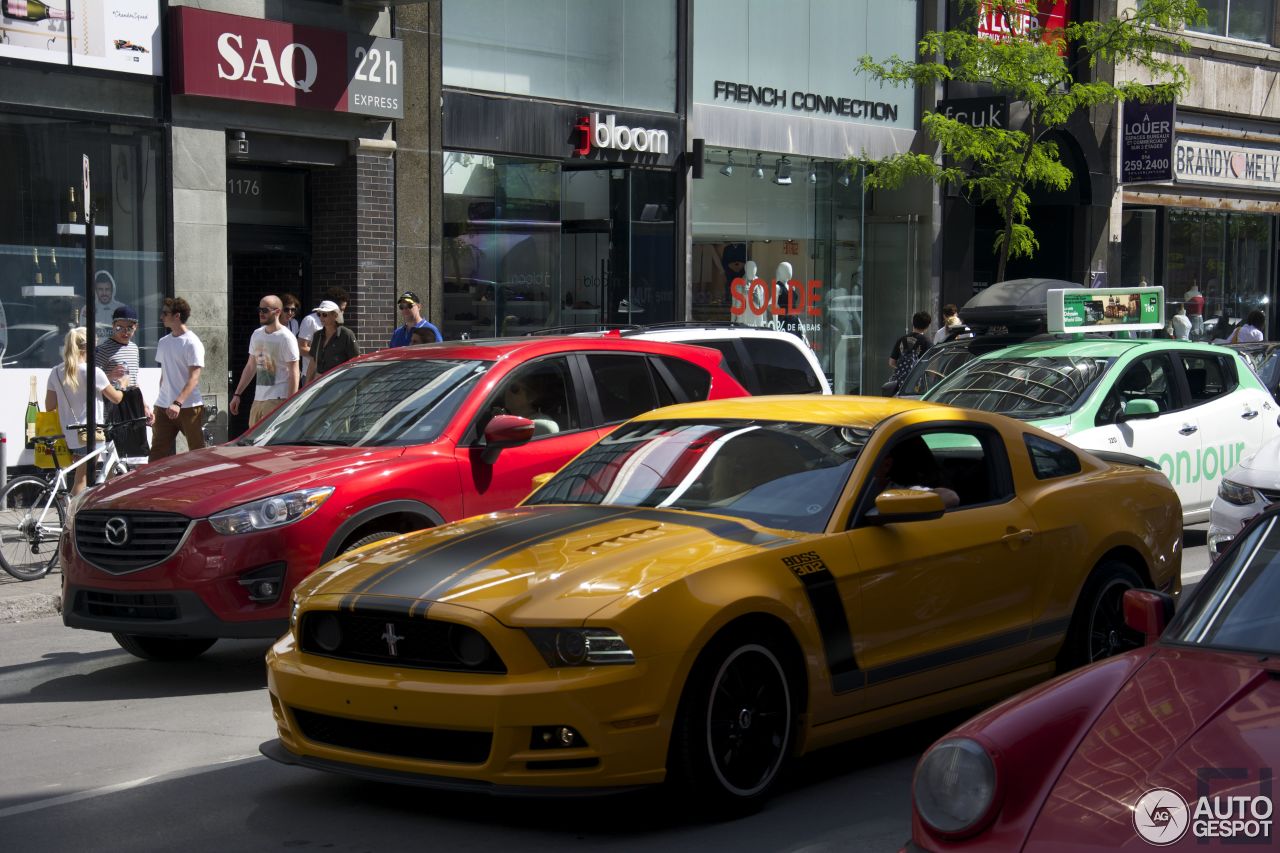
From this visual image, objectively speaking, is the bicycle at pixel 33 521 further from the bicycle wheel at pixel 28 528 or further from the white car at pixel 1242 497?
the white car at pixel 1242 497

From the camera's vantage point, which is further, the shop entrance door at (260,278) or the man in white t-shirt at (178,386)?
the shop entrance door at (260,278)

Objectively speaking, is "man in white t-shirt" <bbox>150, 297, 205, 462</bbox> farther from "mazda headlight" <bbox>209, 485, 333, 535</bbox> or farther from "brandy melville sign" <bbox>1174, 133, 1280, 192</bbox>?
"brandy melville sign" <bbox>1174, 133, 1280, 192</bbox>

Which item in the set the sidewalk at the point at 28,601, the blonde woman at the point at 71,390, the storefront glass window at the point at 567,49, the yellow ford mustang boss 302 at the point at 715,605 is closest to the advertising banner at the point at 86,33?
the blonde woman at the point at 71,390

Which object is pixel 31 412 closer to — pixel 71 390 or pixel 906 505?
pixel 71 390

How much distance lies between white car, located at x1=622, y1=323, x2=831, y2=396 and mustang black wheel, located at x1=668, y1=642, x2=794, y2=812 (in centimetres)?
656

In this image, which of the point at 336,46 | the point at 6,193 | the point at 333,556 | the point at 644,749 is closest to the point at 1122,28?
the point at 336,46

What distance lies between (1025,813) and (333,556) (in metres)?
5.29

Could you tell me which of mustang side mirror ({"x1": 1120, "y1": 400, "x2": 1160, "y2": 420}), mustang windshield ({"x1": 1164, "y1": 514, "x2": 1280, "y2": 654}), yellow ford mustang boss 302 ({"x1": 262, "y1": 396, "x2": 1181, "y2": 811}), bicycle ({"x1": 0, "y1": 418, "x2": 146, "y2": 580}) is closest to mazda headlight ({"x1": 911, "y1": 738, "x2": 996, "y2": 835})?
mustang windshield ({"x1": 1164, "y1": 514, "x2": 1280, "y2": 654})

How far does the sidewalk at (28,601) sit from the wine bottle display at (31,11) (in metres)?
6.43

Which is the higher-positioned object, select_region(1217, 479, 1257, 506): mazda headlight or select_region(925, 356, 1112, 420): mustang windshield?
select_region(925, 356, 1112, 420): mustang windshield

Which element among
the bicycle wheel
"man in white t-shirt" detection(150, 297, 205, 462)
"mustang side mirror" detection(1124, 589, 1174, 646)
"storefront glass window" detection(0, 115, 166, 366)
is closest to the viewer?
"mustang side mirror" detection(1124, 589, 1174, 646)

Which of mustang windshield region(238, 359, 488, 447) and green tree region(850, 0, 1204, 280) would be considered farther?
green tree region(850, 0, 1204, 280)

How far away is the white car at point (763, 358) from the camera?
12500mm

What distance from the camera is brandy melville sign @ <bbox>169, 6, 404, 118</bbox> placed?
16.8 m
